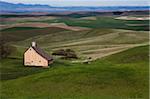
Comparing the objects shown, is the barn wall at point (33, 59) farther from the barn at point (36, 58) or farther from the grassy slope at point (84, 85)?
the grassy slope at point (84, 85)

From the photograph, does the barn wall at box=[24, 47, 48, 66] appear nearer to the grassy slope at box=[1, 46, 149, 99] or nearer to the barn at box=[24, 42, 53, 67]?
the barn at box=[24, 42, 53, 67]

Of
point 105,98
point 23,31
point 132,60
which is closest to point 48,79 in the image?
point 105,98

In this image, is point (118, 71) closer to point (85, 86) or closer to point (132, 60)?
point (85, 86)

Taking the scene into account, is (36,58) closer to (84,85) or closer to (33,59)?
(33,59)

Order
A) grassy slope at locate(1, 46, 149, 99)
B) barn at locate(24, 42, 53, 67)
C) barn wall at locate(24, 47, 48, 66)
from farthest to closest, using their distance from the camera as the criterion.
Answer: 1. barn wall at locate(24, 47, 48, 66)
2. barn at locate(24, 42, 53, 67)
3. grassy slope at locate(1, 46, 149, 99)

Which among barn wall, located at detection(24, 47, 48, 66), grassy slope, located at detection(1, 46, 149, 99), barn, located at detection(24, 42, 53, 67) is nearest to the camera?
grassy slope, located at detection(1, 46, 149, 99)

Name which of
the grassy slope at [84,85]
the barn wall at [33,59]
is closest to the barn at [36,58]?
the barn wall at [33,59]

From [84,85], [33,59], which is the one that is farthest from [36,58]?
A: [84,85]

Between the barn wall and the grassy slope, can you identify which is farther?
the barn wall

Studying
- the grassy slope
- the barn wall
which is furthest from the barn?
the grassy slope
